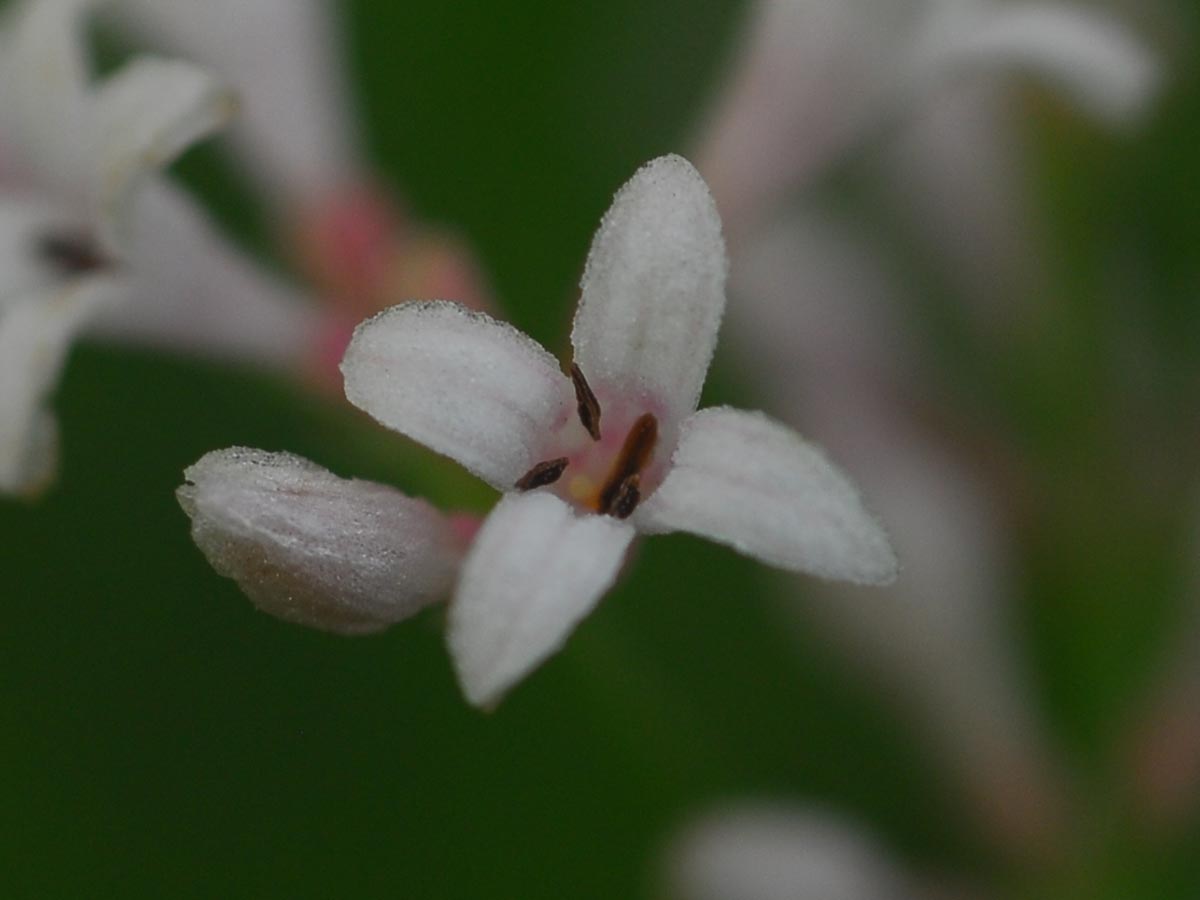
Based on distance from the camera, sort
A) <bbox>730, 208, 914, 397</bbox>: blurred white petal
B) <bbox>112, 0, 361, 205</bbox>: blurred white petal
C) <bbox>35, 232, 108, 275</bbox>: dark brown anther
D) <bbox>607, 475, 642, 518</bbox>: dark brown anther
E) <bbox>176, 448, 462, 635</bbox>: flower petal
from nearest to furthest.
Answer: <bbox>176, 448, 462, 635</bbox>: flower petal
<bbox>607, 475, 642, 518</bbox>: dark brown anther
<bbox>35, 232, 108, 275</bbox>: dark brown anther
<bbox>112, 0, 361, 205</bbox>: blurred white petal
<bbox>730, 208, 914, 397</bbox>: blurred white petal

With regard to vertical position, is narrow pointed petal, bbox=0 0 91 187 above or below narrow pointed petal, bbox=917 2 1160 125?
below

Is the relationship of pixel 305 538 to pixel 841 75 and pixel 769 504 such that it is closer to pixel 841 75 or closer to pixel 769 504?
pixel 769 504

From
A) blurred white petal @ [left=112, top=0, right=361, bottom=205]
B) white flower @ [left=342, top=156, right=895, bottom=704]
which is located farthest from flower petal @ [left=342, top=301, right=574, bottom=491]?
blurred white petal @ [left=112, top=0, right=361, bottom=205]

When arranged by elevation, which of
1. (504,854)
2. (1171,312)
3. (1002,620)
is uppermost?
(1171,312)

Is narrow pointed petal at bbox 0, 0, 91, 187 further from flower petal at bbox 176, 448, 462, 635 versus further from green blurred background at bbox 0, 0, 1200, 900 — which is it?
green blurred background at bbox 0, 0, 1200, 900

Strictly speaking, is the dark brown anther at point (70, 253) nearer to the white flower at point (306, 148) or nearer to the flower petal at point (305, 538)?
the white flower at point (306, 148)

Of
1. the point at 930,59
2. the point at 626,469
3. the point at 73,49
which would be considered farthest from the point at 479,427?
the point at 930,59

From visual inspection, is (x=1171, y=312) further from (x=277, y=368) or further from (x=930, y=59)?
(x=277, y=368)
